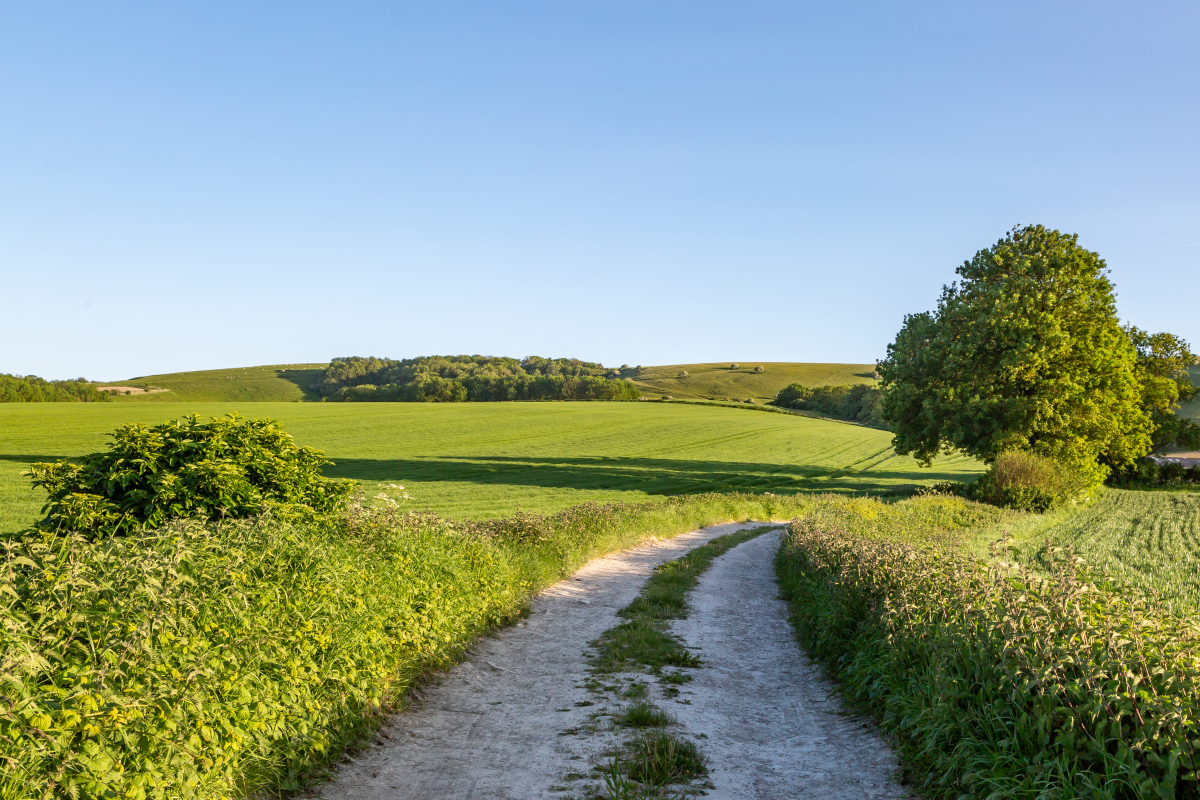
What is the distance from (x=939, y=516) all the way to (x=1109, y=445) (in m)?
21.0

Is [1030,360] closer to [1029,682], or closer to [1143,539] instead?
[1143,539]

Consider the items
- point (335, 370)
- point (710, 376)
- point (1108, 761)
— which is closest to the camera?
point (1108, 761)

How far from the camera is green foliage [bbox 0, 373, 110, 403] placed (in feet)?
245

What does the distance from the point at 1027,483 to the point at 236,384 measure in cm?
12979

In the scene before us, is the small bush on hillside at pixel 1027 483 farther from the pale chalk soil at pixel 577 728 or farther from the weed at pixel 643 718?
the weed at pixel 643 718

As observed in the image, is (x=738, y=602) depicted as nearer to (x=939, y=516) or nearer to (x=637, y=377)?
(x=939, y=516)

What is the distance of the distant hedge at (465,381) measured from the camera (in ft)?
348

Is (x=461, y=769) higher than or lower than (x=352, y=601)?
lower

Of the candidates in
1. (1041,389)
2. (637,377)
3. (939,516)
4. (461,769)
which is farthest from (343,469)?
(637,377)

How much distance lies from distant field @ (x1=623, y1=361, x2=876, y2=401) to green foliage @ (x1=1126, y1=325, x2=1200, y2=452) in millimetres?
78173

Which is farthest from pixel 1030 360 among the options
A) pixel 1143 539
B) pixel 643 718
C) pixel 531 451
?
pixel 531 451

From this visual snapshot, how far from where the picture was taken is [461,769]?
18.8 feet

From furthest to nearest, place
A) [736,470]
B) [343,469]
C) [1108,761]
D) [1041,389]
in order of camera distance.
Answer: [736,470], [343,469], [1041,389], [1108,761]

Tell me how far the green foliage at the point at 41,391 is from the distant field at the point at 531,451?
46.6 ft
